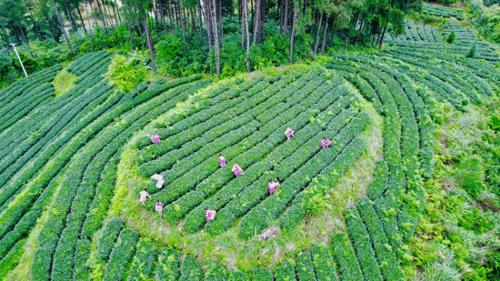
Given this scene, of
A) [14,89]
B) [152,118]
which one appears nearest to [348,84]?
[152,118]

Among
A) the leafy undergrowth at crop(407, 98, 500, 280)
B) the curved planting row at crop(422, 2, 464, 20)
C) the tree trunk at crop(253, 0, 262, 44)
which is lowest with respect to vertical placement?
the leafy undergrowth at crop(407, 98, 500, 280)

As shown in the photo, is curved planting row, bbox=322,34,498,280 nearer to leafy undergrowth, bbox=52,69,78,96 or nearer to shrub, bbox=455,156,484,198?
shrub, bbox=455,156,484,198

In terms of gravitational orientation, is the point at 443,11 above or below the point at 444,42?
above

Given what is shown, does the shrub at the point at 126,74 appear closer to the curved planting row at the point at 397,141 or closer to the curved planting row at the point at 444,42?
the curved planting row at the point at 397,141

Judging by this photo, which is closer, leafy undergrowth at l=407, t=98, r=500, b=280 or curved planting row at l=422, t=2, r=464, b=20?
leafy undergrowth at l=407, t=98, r=500, b=280

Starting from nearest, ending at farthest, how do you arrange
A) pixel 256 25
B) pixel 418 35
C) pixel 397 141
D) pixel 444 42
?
pixel 397 141 < pixel 256 25 < pixel 444 42 < pixel 418 35

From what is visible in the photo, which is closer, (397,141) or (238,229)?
(238,229)

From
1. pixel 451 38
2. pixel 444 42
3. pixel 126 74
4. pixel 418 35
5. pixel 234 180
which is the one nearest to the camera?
pixel 234 180

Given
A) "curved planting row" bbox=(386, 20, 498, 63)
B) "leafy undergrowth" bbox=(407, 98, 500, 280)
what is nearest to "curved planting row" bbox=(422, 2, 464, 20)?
"curved planting row" bbox=(386, 20, 498, 63)

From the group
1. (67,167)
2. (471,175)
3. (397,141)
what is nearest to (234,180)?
(397,141)

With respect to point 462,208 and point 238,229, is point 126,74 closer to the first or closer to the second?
point 238,229
